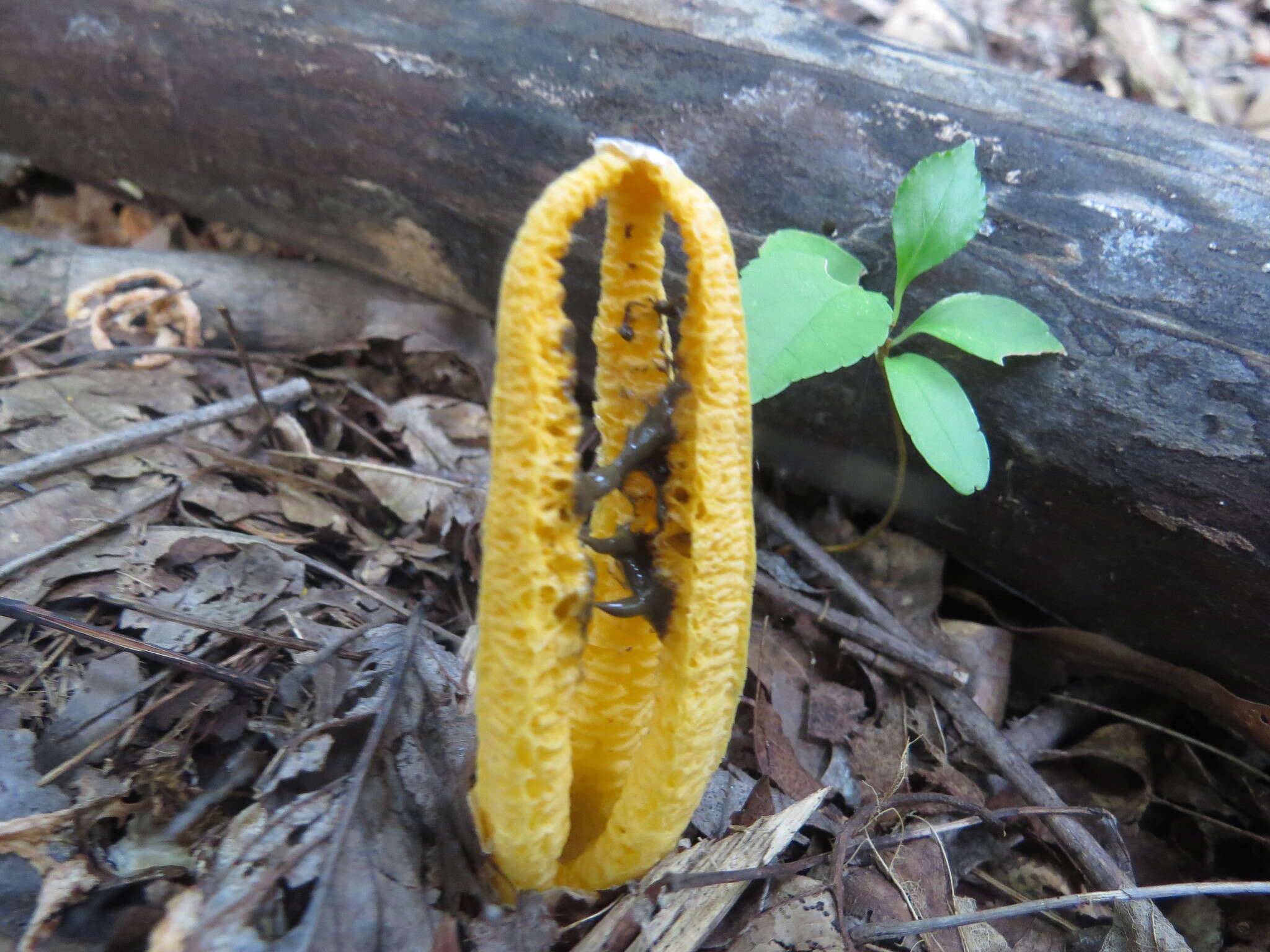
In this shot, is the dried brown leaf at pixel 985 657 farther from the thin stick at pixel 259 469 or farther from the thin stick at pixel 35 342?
the thin stick at pixel 35 342

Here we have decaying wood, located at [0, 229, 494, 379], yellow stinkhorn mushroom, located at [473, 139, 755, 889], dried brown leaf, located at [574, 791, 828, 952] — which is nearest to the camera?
yellow stinkhorn mushroom, located at [473, 139, 755, 889]

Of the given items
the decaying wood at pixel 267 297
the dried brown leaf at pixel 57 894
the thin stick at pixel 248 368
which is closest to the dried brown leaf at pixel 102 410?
the thin stick at pixel 248 368

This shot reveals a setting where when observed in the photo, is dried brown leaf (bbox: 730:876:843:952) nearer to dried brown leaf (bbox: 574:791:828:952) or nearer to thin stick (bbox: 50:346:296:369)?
dried brown leaf (bbox: 574:791:828:952)

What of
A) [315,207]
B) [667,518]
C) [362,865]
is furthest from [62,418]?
[667,518]

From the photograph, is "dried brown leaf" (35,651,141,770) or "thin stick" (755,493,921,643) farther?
"thin stick" (755,493,921,643)

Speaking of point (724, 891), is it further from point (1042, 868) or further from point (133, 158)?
point (133, 158)

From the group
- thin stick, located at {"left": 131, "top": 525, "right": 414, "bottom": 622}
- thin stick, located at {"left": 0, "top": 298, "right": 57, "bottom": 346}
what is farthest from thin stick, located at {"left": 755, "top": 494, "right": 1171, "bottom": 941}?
thin stick, located at {"left": 0, "top": 298, "right": 57, "bottom": 346}

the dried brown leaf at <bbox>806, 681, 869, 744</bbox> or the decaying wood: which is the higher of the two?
the decaying wood
